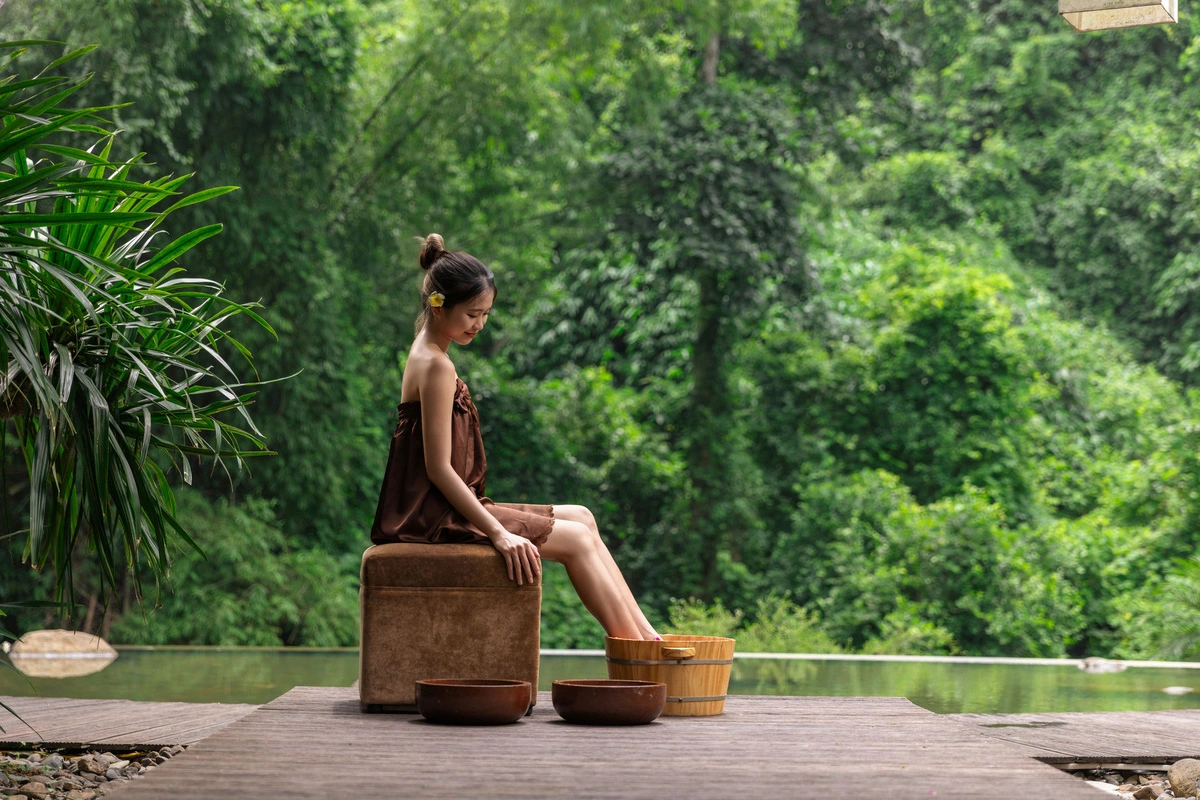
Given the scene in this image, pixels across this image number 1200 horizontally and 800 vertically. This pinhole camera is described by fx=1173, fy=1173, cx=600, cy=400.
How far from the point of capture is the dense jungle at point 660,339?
7.53 meters

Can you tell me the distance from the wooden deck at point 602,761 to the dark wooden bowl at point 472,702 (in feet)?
0.13

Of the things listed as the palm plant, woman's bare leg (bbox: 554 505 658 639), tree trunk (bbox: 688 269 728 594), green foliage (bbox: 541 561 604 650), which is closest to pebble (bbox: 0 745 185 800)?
the palm plant

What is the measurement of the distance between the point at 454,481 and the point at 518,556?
235 mm

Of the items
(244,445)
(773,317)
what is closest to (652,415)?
(773,317)

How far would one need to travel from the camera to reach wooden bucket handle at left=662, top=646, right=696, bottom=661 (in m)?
2.74

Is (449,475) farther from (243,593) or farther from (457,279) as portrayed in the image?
(243,593)

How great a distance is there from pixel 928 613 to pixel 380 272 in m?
4.61

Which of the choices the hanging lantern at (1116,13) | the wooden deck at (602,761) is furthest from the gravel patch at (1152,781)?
the hanging lantern at (1116,13)

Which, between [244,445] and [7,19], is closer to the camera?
[7,19]

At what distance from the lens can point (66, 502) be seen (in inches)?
98.4

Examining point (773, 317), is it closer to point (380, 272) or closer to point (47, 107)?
point (380, 272)

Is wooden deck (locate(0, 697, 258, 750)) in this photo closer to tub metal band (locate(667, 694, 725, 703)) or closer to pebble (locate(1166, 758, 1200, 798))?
tub metal band (locate(667, 694, 725, 703))

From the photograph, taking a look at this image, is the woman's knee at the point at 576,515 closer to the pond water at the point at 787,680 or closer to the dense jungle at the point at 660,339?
the pond water at the point at 787,680

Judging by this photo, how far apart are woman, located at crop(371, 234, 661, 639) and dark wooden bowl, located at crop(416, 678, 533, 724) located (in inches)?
12.2
